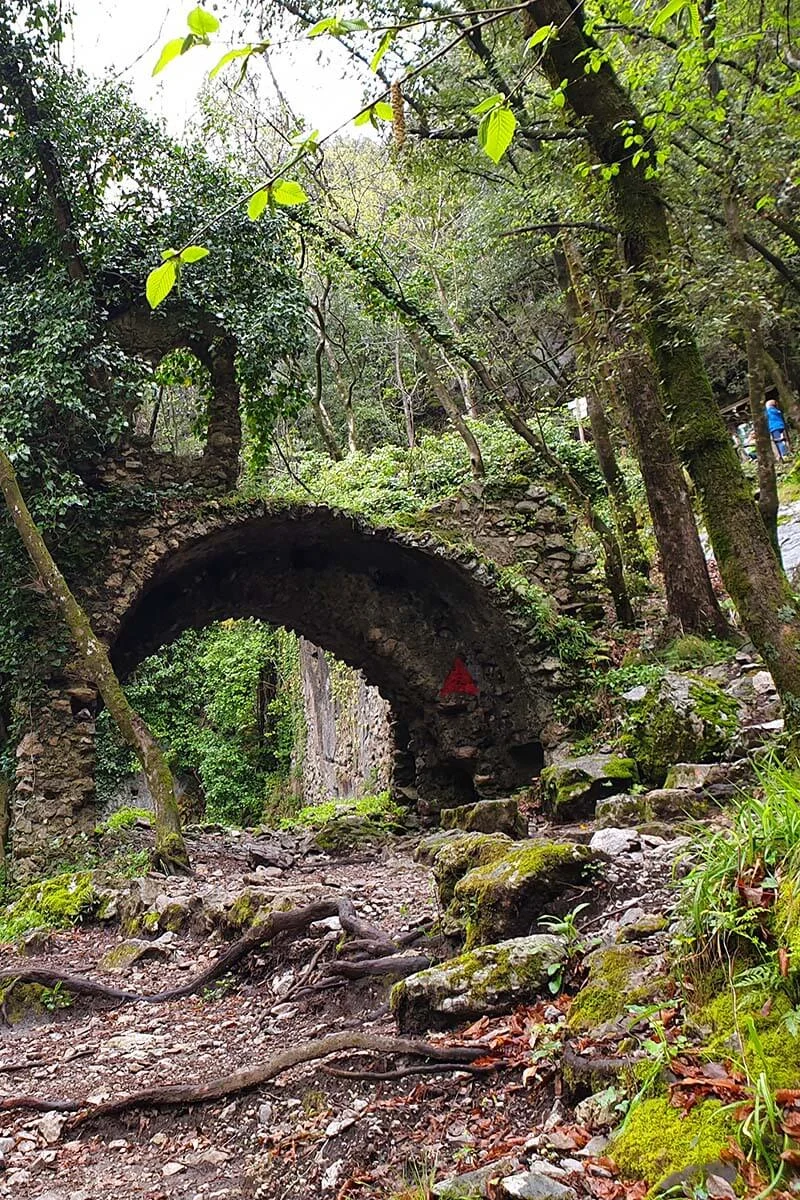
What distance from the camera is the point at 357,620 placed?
1088 cm

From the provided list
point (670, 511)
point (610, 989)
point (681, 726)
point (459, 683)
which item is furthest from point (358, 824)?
point (610, 989)

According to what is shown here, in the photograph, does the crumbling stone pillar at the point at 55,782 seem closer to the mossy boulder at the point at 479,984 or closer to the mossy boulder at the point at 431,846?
the mossy boulder at the point at 431,846

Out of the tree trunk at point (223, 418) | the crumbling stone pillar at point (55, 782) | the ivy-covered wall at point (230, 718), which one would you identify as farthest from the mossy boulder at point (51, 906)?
the ivy-covered wall at point (230, 718)

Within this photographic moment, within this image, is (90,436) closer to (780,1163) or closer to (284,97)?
(780,1163)

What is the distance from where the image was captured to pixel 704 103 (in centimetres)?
561

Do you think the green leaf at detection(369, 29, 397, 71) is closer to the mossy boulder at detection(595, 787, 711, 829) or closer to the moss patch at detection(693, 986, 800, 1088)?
the moss patch at detection(693, 986, 800, 1088)

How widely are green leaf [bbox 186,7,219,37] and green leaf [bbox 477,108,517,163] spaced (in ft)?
1.52

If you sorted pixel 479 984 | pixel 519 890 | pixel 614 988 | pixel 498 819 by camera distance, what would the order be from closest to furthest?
pixel 614 988 → pixel 479 984 → pixel 519 890 → pixel 498 819

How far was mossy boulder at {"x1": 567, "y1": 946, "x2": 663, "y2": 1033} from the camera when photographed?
2.29 m

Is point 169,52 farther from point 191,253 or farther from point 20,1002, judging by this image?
point 20,1002

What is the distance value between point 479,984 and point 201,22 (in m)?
2.97

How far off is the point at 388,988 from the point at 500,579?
636 centimetres

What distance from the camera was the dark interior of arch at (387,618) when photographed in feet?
32.4

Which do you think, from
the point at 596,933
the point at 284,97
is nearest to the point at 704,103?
the point at 596,933
